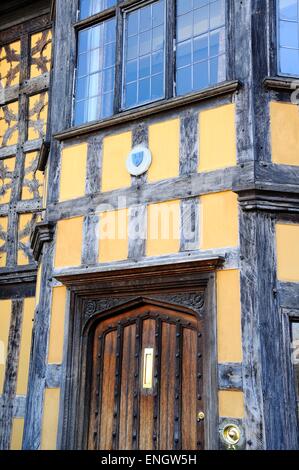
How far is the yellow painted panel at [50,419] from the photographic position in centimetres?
502

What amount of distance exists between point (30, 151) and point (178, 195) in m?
3.55

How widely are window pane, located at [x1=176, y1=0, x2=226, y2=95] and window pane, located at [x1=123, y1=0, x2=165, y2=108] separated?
196 millimetres

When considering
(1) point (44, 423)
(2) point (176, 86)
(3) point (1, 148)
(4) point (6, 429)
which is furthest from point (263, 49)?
(4) point (6, 429)

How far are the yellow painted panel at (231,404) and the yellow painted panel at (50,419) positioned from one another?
60.2 inches

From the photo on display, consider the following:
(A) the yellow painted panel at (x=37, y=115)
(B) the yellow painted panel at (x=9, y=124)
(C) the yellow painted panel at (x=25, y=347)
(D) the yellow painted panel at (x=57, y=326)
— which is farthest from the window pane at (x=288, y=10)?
(C) the yellow painted panel at (x=25, y=347)

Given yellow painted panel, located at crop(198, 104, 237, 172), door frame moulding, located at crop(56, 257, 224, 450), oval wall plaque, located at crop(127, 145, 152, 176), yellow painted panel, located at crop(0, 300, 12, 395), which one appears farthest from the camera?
yellow painted panel, located at crop(0, 300, 12, 395)

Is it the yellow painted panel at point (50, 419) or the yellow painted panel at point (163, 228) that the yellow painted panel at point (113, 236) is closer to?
the yellow painted panel at point (163, 228)

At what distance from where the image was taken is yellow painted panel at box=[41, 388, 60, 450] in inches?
197

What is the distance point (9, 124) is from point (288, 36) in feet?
14.6

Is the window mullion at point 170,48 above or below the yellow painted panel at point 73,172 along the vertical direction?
above

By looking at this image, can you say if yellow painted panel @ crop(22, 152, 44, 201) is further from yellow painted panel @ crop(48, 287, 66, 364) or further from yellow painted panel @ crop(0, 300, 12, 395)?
yellow painted panel @ crop(48, 287, 66, 364)

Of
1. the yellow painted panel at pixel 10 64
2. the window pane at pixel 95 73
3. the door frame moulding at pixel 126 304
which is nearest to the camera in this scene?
the door frame moulding at pixel 126 304

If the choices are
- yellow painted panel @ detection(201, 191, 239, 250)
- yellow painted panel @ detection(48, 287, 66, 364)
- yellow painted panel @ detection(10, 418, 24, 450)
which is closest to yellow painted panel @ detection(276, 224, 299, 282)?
yellow painted panel @ detection(201, 191, 239, 250)

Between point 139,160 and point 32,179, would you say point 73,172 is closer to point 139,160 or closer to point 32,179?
point 139,160
